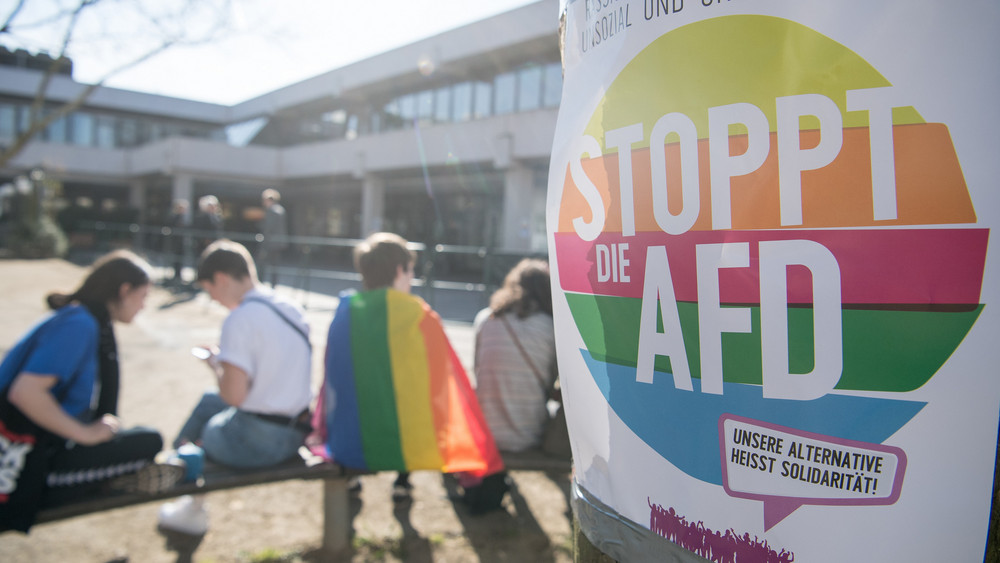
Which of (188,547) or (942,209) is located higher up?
(942,209)

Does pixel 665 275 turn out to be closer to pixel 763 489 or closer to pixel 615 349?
pixel 615 349

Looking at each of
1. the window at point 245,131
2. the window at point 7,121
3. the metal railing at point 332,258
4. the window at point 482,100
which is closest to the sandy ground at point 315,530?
the metal railing at point 332,258

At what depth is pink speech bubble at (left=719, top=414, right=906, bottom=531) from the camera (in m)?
0.86

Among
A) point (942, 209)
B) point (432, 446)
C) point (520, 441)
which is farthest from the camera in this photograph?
point (520, 441)

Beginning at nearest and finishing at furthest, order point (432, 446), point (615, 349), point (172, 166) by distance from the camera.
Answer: point (615, 349), point (432, 446), point (172, 166)

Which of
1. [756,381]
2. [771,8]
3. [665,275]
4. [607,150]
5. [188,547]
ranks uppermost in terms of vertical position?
[771,8]

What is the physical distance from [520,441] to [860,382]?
8.46 feet

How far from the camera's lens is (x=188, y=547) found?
305 cm

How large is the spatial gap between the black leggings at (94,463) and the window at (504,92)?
1760cm

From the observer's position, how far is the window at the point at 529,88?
60.0 ft

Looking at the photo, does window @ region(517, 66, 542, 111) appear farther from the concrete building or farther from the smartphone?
the smartphone

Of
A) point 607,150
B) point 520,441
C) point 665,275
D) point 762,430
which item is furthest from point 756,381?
point 520,441

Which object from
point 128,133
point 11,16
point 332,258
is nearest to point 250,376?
point 11,16

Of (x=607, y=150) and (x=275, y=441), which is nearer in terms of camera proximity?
(x=607, y=150)
